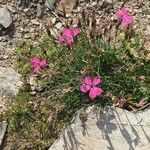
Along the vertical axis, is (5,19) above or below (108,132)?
above

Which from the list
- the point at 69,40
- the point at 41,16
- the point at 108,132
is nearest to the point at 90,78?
the point at 69,40

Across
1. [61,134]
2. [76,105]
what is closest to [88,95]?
[76,105]

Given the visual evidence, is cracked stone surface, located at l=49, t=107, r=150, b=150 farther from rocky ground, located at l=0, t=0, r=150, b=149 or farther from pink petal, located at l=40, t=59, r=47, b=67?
rocky ground, located at l=0, t=0, r=150, b=149

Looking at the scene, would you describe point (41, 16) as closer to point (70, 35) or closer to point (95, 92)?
point (70, 35)

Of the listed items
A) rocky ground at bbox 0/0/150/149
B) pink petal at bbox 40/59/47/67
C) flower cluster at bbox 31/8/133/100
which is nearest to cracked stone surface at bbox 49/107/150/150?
flower cluster at bbox 31/8/133/100

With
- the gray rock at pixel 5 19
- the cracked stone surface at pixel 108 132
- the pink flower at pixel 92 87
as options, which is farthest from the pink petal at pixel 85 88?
the gray rock at pixel 5 19

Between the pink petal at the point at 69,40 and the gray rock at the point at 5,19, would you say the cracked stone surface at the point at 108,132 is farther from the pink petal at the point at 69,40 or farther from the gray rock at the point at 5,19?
the gray rock at the point at 5,19

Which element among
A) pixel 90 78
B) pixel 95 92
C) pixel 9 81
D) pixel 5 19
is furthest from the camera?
pixel 5 19
